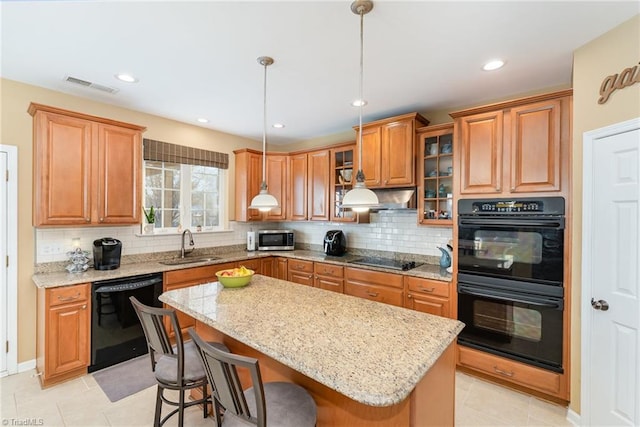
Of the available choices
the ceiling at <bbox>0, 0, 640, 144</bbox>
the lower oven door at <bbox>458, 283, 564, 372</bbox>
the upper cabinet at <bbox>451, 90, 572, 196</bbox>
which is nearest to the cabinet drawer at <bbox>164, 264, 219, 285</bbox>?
the ceiling at <bbox>0, 0, 640, 144</bbox>

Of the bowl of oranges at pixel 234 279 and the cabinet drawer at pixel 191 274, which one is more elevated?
the bowl of oranges at pixel 234 279

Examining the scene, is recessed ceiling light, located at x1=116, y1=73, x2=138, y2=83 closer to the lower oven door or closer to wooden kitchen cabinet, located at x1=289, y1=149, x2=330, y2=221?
wooden kitchen cabinet, located at x1=289, y1=149, x2=330, y2=221

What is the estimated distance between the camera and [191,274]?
3447mm

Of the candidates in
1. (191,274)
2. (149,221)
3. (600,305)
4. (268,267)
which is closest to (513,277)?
(600,305)

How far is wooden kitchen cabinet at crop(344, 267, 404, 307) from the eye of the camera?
319 centimetres

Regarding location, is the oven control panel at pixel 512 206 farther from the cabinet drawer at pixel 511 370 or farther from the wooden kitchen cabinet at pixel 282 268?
the wooden kitchen cabinet at pixel 282 268

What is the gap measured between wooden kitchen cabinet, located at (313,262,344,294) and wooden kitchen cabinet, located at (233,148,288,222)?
1.22m

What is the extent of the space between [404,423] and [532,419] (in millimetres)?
1723

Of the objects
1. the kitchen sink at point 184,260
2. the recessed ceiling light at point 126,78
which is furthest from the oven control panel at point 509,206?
the recessed ceiling light at point 126,78

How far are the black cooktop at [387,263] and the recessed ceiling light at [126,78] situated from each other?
2960 millimetres

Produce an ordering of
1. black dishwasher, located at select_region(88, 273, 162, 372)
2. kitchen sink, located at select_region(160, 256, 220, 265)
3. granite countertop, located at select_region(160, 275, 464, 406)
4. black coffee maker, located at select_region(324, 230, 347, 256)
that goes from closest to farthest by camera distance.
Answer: granite countertop, located at select_region(160, 275, 464, 406) → black dishwasher, located at select_region(88, 273, 162, 372) → kitchen sink, located at select_region(160, 256, 220, 265) → black coffee maker, located at select_region(324, 230, 347, 256)

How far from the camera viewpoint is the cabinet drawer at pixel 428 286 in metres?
2.90

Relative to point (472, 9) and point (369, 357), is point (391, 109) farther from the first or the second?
point (369, 357)

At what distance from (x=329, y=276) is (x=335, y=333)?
2297 millimetres
